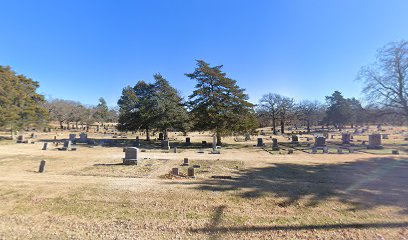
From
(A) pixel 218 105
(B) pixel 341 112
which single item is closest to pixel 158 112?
(A) pixel 218 105

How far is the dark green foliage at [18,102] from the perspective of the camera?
105 ft

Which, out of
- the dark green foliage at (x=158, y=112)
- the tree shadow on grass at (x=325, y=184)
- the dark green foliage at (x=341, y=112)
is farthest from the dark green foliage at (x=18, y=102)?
the dark green foliage at (x=341, y=112)

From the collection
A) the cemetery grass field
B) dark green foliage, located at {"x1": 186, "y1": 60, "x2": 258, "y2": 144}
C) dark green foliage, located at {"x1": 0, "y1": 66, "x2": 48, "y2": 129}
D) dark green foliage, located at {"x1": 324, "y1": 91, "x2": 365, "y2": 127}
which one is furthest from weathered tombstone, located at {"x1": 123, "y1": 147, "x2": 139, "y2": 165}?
dark green foliage, located at {"x1": 324, "y1": 91, "x2": 365, "y2": 127}

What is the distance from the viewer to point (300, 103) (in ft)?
234

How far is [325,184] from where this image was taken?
9.38 metres

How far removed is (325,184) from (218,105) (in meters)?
20.3

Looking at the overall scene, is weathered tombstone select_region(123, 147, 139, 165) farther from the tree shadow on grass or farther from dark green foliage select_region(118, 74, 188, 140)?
dark green foliage select_region(118, 74, 188, 140)

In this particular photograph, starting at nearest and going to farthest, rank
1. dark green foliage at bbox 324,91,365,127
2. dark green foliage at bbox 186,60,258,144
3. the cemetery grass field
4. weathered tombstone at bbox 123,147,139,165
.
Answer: the cemetery grass field → weathered tombstone at bbox 123,147,139,165 → dark green foliage at bbox 186,60,258,144 → dark green foliage at bbox 324,91,365,127

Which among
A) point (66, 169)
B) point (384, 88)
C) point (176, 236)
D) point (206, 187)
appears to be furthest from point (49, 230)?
point (384, 88)

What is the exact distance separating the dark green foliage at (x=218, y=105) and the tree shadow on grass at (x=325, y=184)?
14581 mm

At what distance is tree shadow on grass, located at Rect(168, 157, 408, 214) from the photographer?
7496mm

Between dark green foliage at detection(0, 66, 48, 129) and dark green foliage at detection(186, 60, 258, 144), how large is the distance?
28.7 meters

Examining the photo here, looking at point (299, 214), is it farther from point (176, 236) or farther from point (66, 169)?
point (66, 169)

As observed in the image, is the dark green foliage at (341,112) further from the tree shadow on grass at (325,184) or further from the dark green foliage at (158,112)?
the tree shadow on grass at (325,184)
